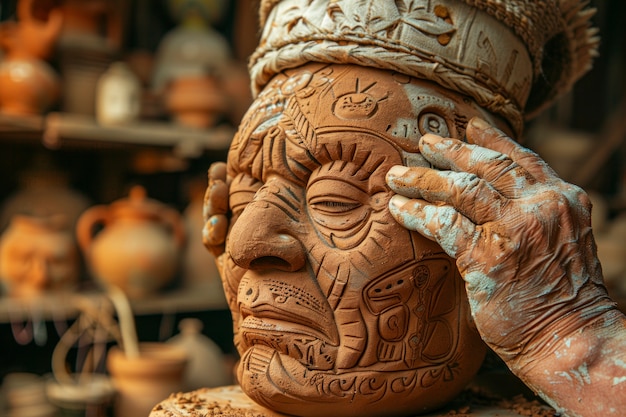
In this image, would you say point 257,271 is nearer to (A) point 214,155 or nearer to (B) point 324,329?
(B) point 324,329

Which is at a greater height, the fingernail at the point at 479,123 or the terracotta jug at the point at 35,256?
the fingernail at the point at 479,123

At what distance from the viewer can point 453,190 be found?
4.18 ft

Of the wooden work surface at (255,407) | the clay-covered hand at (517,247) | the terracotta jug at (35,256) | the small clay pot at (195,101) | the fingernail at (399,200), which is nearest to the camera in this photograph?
the clay-covered hand at (517,247)

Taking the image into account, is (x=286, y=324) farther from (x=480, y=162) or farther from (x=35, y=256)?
(x=35, y=256)

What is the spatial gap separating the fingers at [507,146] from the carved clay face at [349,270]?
0.05 meters

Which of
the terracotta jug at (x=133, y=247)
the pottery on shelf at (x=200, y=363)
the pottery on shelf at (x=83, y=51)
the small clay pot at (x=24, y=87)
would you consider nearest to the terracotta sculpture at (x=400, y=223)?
the pottery on shelf at (x=200, y=363)

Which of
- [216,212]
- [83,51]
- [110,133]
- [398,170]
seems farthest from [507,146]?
[83,51]

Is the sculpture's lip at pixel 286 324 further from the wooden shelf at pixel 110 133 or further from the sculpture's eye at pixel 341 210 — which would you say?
the wooden shelf at pixel 110 133

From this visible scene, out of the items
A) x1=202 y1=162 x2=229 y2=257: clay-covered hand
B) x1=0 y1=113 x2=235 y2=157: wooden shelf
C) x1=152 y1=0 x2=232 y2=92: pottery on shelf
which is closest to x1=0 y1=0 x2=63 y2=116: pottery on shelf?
x1=0 y1=113 x2=235 y2=157: wooden shelf

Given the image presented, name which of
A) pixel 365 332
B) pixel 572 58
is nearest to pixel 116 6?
pixel 572 58

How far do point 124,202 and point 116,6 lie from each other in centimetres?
123

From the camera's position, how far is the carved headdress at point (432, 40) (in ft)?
4.68

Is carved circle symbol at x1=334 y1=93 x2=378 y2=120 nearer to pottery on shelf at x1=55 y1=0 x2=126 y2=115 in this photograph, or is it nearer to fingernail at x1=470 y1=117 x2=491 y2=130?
fingernail at x1=470 y1=117 x2=491 y2=130

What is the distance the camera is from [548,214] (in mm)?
1230
